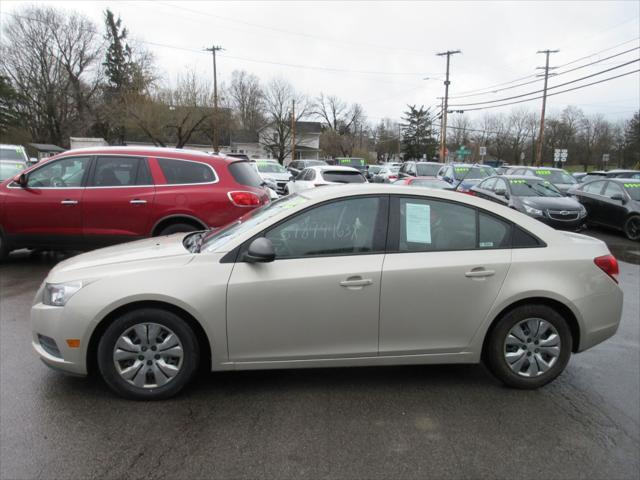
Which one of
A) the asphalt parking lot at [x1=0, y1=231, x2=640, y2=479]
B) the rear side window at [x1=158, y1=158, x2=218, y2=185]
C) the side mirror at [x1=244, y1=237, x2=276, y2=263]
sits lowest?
the asphalt parking lot at [x1=0, y1=231, x2=640, y2=479]

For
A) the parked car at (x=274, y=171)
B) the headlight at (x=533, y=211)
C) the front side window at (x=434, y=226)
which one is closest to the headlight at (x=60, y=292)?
the front side window at (x=434, y=226)

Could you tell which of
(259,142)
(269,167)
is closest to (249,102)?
(259,142)

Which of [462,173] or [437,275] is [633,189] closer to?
[462,173]

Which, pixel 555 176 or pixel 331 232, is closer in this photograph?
pixel 331 232

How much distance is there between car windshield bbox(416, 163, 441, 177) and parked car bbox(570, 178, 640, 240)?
→ 656cm

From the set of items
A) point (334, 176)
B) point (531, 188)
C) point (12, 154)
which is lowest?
point (531, 188)

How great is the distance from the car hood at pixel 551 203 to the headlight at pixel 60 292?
11.0m

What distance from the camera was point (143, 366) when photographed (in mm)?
3148

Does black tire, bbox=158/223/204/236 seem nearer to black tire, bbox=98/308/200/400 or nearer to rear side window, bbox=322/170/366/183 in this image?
black tire, bbox=98/308/200/400

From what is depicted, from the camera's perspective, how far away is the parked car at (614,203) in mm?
11953

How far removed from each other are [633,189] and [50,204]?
14168 millimetres

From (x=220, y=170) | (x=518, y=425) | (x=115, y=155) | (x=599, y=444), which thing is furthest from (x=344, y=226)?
(x=115, y=155)

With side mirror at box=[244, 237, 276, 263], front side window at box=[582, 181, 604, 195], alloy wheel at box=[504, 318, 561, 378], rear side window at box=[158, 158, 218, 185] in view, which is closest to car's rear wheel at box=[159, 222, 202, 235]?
rear side window at box=[158, 158, 218, 185]

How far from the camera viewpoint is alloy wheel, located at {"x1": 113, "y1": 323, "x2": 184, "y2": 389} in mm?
3115
